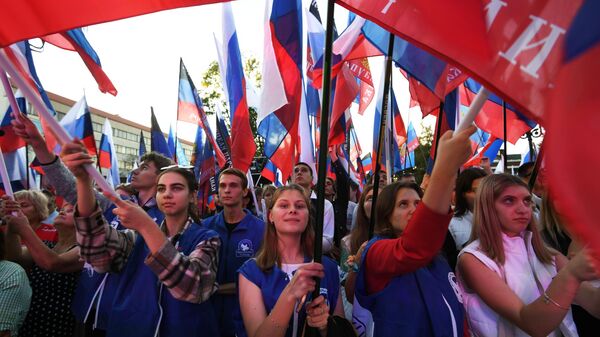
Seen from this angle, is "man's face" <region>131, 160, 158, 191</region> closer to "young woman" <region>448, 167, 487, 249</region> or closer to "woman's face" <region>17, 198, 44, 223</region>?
"woman's face" <region>17, 198, 44, 223</region>

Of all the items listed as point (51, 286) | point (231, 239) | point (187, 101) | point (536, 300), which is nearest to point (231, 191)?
point (231, 239)

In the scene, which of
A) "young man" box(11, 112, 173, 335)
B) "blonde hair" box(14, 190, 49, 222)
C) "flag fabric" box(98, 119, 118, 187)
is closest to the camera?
"young man" box(11, 112, 173, 335)

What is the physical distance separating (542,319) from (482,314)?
352mm

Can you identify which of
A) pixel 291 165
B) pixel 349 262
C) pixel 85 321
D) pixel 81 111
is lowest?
pixel 85 321

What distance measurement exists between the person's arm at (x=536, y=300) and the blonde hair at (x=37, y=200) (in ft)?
12.2

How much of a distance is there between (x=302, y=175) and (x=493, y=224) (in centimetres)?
356

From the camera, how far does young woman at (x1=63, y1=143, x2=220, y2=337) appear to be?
2072 mm

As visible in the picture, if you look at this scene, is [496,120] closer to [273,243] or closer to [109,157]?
[273,243]

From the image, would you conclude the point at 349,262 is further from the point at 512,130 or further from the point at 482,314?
the point at 512,130

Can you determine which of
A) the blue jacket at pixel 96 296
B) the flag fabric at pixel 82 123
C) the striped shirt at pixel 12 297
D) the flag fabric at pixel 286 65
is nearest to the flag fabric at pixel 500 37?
the blue jacket at pixel 96 296

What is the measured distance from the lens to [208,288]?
90.0 inches

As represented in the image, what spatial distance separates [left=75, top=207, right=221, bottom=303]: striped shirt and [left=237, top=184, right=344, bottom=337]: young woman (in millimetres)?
221

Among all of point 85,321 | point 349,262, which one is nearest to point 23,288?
point 85,321

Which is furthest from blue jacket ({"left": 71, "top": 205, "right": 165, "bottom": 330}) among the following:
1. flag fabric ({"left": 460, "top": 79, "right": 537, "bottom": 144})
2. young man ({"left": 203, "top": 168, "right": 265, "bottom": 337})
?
flag fabric ({"left": 460, "top": 79, "right": 537, "bottom": 144})
